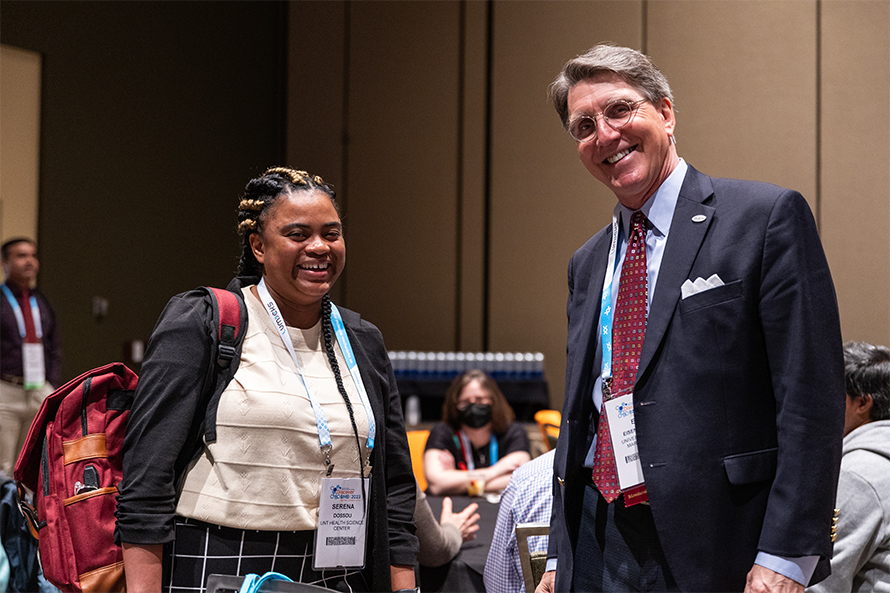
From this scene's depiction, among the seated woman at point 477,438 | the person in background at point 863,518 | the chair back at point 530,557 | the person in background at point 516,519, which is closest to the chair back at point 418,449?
the seated woman at point 477,438

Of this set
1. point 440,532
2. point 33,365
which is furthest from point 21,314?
point 440,532

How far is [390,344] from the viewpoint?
7824 mm

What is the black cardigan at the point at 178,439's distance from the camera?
4.68 feet

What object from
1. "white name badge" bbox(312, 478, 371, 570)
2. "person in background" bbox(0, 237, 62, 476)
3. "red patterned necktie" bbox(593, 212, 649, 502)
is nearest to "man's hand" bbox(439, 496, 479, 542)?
"white name badge" bbox(312, 478, 371, 570)

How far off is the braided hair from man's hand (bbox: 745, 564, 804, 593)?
1.14 meters

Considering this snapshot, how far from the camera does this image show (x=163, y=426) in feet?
4.79

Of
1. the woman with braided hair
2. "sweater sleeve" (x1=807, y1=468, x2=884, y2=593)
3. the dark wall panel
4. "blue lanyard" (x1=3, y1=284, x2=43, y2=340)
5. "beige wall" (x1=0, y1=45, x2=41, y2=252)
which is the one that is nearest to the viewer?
the woman with braided hair

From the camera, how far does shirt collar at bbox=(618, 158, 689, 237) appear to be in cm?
136

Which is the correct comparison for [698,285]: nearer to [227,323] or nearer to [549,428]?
[227,323]

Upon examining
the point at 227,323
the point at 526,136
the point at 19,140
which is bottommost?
the point at 227,323

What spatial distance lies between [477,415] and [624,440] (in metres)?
3.29

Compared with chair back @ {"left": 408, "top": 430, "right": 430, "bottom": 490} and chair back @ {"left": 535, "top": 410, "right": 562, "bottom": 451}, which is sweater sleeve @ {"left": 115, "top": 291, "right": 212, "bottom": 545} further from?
chair back @ {"left": 408, "top": 430, "right": 430, "bottom": 490}

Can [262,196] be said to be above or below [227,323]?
above

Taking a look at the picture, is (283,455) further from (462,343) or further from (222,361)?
(462,343)
